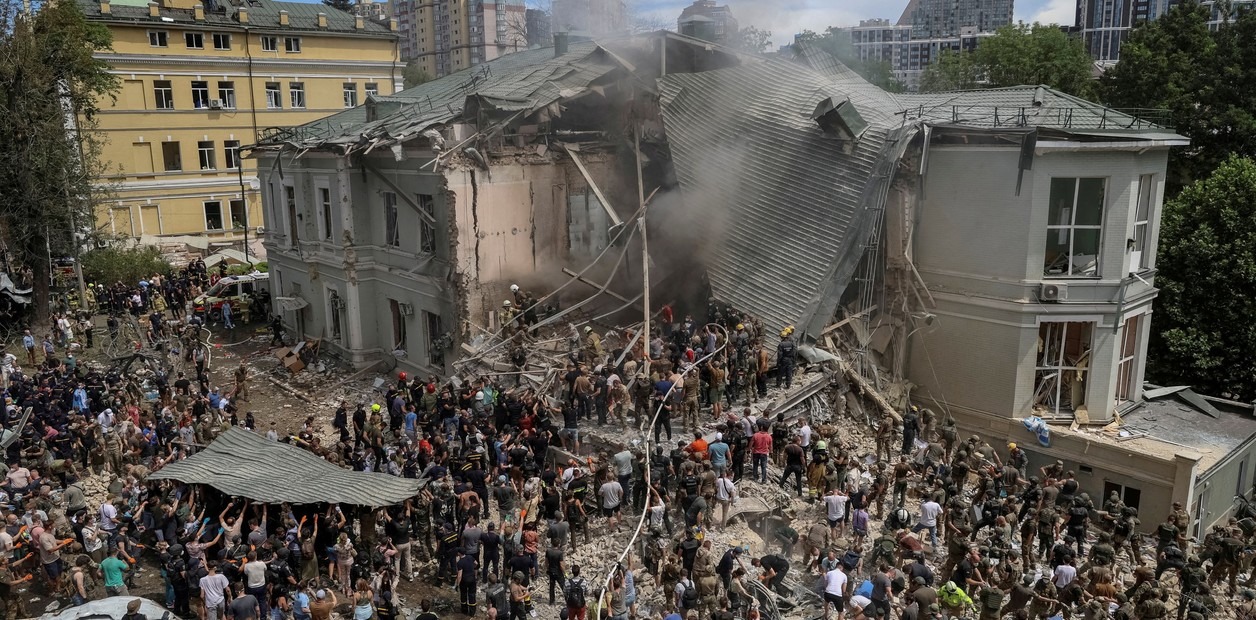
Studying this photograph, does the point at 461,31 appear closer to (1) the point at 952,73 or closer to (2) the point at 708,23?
(1) the point at 952,73

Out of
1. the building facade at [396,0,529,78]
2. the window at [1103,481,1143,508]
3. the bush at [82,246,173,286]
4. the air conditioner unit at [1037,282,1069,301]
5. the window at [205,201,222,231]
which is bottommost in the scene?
the window at [1103,481,1143,508]

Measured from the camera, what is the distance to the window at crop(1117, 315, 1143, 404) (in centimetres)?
2141

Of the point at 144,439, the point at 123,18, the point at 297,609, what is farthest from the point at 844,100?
the point at 123,18

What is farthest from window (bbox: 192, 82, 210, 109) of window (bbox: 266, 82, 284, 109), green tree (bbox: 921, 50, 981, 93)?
green tree (bbox: 921, 50, 981, 93)

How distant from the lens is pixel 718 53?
25.9m

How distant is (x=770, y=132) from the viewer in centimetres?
2383

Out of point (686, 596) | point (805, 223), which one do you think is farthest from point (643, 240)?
point (686, 596)

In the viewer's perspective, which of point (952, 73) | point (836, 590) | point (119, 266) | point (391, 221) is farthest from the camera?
point (952, 73)

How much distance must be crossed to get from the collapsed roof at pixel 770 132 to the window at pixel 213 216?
2563 centimetres

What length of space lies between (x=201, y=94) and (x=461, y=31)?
3533 cm

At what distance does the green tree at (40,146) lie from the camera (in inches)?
1230

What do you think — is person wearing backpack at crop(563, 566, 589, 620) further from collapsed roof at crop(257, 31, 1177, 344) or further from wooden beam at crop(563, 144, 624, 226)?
wooden beam at crop(563, 144, 624, 226)

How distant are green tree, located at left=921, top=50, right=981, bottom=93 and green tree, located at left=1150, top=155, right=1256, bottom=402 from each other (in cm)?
2554

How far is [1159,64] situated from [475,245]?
81.3ft
